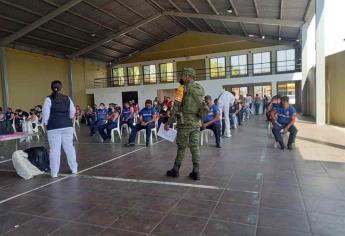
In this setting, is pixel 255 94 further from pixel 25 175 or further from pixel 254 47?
pixel 25 175

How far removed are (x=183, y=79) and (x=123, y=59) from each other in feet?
72.6

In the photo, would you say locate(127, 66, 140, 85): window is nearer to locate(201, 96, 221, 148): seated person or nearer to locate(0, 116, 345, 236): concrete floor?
locate(201, 96, 221, 148): seated person

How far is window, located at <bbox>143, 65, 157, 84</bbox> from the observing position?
24.3m

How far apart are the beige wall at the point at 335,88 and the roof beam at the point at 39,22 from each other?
36.2ft

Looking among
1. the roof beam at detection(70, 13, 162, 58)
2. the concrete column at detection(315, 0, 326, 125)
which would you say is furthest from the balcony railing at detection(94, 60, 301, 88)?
the concrete column at detection(315, 0, 326, 125)

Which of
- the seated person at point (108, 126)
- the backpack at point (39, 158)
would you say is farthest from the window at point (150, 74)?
the backpack at point (39, 158)

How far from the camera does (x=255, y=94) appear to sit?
21.0 meters

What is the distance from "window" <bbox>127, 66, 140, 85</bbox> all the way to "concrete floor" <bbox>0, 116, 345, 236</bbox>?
19859mm

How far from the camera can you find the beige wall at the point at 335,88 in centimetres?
1026

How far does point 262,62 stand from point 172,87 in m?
6.73

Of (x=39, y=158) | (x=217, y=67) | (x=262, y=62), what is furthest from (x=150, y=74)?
(x=39, y=158)

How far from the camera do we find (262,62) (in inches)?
826

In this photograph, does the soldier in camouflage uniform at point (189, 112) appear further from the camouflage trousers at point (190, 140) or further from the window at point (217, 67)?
the window at point (217, 67)

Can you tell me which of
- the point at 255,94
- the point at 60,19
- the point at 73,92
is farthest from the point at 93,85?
the point at 255,94
